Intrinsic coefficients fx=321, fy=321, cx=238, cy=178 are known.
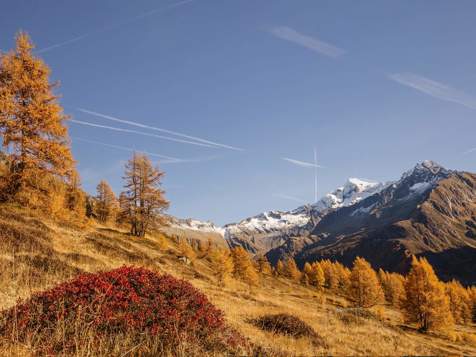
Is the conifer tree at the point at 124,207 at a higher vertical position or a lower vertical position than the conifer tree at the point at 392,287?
higher

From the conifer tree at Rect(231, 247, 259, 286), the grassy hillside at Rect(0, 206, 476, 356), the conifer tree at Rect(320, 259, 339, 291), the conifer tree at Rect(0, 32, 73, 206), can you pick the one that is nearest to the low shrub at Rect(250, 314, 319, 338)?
the grassy hillside at Rect(0, 206, 476, 356)

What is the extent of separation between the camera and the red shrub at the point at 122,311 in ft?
20.5

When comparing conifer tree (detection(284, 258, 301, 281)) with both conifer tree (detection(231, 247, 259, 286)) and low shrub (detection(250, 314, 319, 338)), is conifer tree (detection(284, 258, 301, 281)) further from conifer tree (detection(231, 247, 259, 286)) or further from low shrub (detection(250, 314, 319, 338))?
low shrub (detection(250, 314, 319, 338))

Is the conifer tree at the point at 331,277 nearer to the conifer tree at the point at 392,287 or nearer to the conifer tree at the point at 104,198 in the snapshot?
the conifer tree at the point at 392,287

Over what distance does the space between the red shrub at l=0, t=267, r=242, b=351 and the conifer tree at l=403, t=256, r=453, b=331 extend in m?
41.0

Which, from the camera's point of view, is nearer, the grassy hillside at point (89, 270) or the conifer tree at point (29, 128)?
the grassy hillside at point (89, 270)

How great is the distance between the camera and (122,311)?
6.98m

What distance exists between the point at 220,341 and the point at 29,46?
2418 centimetres

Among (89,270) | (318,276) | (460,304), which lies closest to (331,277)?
(318,276)

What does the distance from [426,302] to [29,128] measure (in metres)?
45.0

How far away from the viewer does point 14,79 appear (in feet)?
68.4

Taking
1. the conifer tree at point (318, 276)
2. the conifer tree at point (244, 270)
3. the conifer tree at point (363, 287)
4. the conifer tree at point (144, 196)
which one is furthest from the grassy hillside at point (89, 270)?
the conifer tree at point (318, 276)

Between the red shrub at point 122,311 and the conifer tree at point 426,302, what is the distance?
40960mm

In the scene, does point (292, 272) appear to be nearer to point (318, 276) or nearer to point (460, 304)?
point (318, 276)
